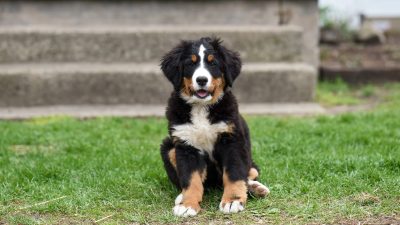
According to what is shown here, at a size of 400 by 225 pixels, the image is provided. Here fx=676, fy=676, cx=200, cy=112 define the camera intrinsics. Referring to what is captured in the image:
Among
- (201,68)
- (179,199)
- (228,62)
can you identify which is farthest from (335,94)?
(179,199)

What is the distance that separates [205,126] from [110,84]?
16.9 feet

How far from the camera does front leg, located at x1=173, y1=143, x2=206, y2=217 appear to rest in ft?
15.2

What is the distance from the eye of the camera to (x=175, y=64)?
4.97 metres

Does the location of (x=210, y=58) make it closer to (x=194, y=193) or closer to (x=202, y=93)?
(x=202, y=93)

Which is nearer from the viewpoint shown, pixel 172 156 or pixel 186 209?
pixel 186 209

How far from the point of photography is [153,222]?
457cm

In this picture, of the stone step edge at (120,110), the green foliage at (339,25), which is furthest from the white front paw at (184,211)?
the green foliage at (339,25)

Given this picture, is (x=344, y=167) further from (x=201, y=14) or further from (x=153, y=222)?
(x=201, y=14)

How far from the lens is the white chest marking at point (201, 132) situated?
4.91m

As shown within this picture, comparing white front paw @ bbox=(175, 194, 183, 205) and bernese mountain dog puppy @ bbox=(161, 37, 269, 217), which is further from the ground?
bernese mountain dog puppy @ bbox=(161, 37, 269, 217)

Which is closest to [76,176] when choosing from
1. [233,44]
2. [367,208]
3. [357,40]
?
[367,208]

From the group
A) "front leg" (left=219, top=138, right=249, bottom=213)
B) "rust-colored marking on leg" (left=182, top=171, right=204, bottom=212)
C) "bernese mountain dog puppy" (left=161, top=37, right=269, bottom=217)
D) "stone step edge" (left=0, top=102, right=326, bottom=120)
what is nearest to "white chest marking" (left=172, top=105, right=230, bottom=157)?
"bernese mountain dog puppy" (left=161, top=37, right=269, bottom=217)

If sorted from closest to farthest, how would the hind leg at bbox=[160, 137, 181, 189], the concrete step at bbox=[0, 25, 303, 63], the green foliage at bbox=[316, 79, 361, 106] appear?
1. the hind leg at bbox=[160, 137, 181, 189]
2. the concrete step at bbox=[0, 25, 303, 63]
3. the green foliage at bbox=[316, 79, 361, 106]

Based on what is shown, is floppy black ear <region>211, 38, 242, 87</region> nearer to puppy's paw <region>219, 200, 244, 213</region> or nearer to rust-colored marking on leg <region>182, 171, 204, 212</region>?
rust-colored marking on leg <region>182, 171, 204, 212</region>
